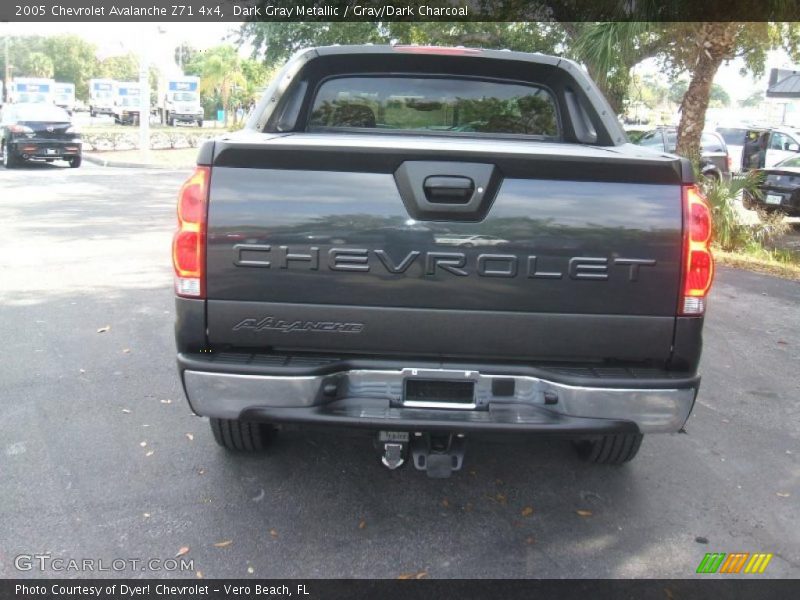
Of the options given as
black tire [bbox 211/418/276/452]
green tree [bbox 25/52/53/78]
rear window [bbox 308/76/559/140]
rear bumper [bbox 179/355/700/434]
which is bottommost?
black tire [bbox 211/418/276/452]

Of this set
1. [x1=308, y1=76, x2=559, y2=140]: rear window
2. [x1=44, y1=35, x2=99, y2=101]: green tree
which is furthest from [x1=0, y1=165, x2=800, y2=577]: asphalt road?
[x1=44, y1=35, x2=99, y2=101]: green tree

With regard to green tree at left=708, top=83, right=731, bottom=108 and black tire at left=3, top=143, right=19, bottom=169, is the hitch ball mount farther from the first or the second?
green tree at left=708, top=83, right=731, bottom=108

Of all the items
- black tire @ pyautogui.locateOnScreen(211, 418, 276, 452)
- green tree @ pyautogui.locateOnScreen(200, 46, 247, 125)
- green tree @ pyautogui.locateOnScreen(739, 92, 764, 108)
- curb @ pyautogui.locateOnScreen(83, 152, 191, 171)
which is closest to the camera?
black tire @ pyautogui.locateOnScreen(211, 418, 276, 452)

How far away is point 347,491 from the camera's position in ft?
12.2

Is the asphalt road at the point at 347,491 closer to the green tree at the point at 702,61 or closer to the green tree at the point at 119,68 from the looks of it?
the green tree at the point at 702,61

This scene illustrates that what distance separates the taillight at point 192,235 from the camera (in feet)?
9.48

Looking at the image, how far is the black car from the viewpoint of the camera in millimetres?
20078

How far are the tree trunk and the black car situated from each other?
52.3ft

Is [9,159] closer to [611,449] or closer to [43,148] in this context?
[43,148]

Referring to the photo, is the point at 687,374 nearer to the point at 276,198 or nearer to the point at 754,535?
the point at 754,535

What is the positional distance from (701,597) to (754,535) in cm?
65

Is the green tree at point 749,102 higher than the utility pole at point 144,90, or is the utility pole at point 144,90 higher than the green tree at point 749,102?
the green tree at point 749,102

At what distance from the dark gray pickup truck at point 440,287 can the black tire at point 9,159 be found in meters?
20.2

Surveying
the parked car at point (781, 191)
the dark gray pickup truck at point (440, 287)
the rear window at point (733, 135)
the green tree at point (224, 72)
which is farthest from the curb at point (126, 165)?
the green tree at point (224, 72)
